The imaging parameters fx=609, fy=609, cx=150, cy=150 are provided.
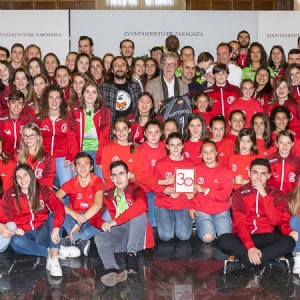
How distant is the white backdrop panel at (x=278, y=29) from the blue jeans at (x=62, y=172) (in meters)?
4.74

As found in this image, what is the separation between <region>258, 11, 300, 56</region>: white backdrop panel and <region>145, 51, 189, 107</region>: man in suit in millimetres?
3039

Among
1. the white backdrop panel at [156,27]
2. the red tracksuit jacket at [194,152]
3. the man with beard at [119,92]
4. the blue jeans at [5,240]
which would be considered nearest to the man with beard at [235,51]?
the white backdrop panel at [156,27]

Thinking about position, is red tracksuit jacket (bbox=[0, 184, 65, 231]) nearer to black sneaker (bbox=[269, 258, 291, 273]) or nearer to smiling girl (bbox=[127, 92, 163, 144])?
smiling girl (bbox=[127, 92, 163, 144])

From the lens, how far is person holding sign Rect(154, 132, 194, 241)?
671cm

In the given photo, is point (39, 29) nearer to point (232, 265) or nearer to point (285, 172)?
point (285, 172)

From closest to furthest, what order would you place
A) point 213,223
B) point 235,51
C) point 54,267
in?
point 54,267 → point 213,223 → point 235,51

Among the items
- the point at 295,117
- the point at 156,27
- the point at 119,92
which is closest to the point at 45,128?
the point at 119,92

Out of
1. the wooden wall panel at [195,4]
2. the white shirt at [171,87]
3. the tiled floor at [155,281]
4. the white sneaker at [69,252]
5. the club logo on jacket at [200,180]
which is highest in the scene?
the wooden wall panel at [195,4]

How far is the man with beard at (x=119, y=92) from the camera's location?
7723 mm

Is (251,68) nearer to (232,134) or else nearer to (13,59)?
(232,134)

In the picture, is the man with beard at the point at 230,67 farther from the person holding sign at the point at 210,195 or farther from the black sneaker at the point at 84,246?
the black sneaker at the point at 84,246

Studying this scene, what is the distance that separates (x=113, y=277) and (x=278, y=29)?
6405 mm

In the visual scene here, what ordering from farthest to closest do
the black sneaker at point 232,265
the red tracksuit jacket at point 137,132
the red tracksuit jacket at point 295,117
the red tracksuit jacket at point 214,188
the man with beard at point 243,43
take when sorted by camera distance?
the man with beard at point 243,43, the red tracksuit jacket at point 295,117, the red tracksuit jacket at point 137,132, the red tracksuit jacket at point 214,188, the black sneaker at point 232,265

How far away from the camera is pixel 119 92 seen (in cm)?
774
